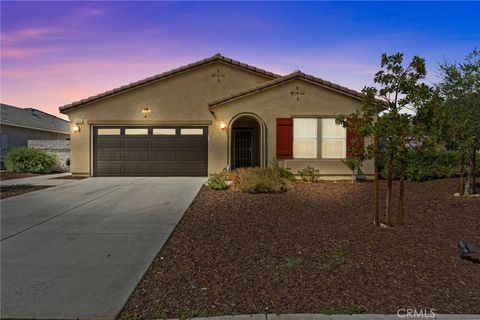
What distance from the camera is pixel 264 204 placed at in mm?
8578

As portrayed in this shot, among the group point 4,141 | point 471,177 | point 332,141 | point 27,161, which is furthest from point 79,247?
point 4,141

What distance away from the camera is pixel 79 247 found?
17.9ft

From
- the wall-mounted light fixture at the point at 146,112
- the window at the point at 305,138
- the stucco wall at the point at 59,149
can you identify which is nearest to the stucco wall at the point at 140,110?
the wall-mounted light fixture at the point at 146,112

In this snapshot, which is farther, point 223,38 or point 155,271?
point 223,38

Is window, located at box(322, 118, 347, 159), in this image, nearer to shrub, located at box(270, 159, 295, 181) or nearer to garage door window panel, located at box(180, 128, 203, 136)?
shrub, located at box(270, 159, 295, 181)

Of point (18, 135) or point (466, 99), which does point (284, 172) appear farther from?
point (18, 135)

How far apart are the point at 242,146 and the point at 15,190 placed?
957 centimetres

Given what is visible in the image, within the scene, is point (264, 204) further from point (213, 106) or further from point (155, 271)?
point (213, 106)

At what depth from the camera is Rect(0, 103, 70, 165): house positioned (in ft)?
71.4

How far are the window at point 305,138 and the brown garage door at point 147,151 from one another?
4.22 meters

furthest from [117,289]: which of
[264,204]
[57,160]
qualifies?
[57,160]

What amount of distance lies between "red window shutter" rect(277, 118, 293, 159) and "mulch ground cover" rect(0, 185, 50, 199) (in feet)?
28.5

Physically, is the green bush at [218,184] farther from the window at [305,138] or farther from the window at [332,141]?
the window at [332,141]

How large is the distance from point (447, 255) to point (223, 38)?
11.9 meters
